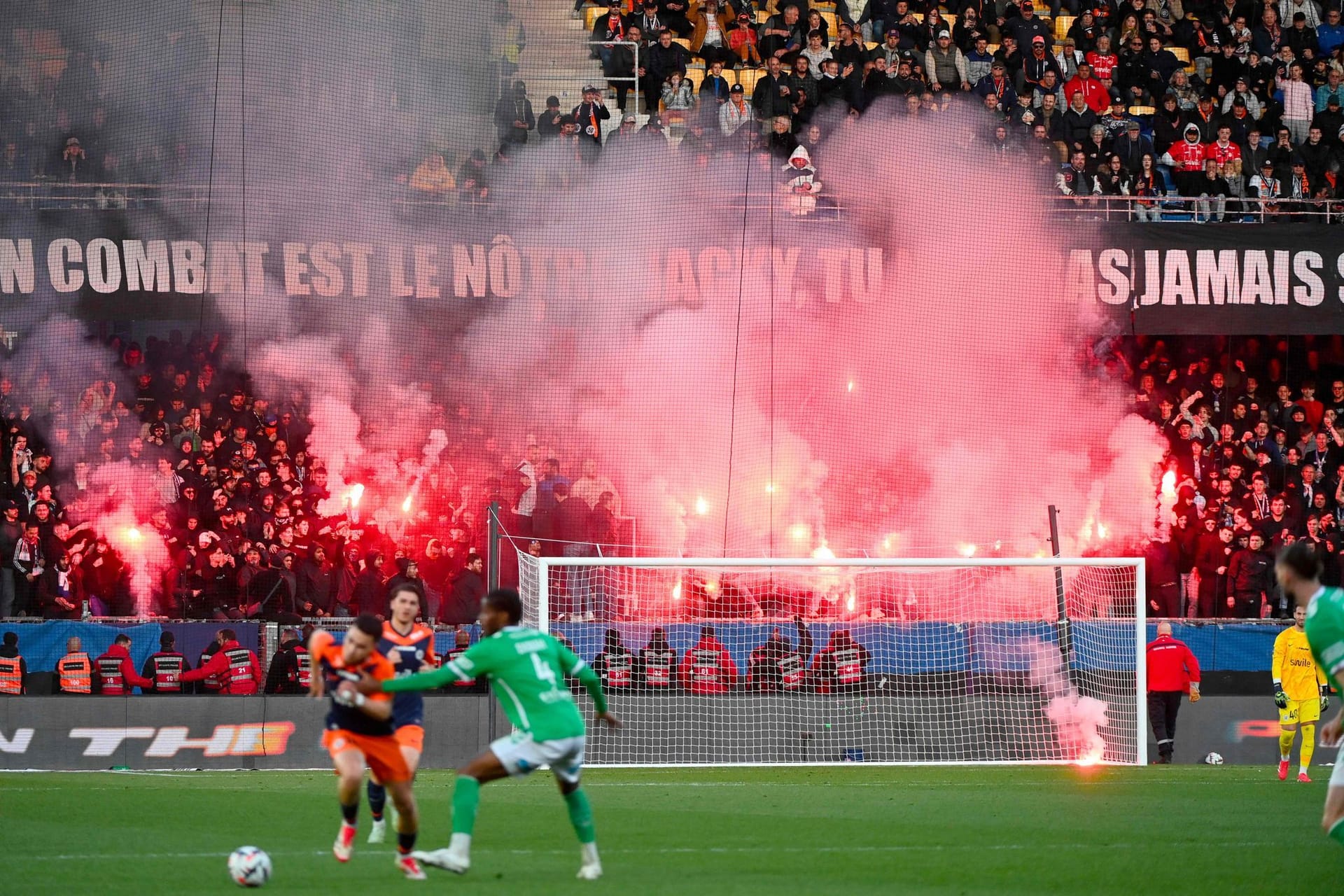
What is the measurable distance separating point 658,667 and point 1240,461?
7227 millimetres

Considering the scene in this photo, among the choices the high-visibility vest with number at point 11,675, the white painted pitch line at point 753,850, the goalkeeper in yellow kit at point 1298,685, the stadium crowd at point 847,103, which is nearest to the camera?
the white painted pitch line at point 753,850

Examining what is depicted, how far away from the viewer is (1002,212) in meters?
18.5

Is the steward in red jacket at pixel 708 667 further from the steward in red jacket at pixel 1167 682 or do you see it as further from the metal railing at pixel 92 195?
the metal railing at pixel 92 195

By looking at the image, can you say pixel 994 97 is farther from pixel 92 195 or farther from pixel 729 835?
pixel 729 835

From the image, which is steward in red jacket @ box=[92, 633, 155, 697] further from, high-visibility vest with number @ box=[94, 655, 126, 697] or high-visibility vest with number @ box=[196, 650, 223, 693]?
high-visibility vest with number @ box=[196, 650, 223, 693]

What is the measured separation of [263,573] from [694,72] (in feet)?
24.9

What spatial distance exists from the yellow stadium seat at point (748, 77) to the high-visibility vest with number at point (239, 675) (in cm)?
875

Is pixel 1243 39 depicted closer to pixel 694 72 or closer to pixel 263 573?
pixel 694 72

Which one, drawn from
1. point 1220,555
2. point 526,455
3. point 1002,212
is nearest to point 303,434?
point 526,455

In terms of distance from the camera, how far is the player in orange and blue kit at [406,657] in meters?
8.61

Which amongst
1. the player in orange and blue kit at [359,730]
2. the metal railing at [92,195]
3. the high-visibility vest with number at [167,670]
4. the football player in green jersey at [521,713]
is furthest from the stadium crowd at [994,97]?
the football player in green jersey at [521,713]

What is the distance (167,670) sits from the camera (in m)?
14.8

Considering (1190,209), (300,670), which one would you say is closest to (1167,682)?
(1190,209)

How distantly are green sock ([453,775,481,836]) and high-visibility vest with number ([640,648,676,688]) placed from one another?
7.68m
